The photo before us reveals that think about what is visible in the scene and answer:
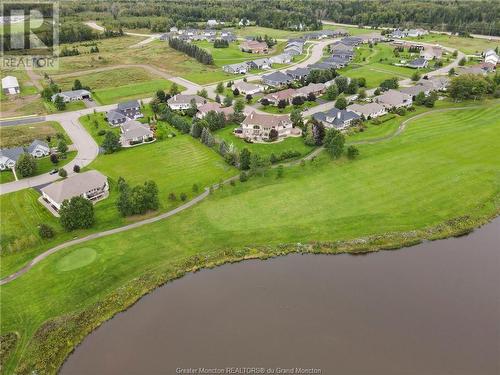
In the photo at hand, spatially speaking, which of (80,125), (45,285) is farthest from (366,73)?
(45,285)

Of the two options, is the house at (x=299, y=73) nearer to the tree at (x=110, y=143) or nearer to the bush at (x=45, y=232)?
the tree at (x=110, y=143)

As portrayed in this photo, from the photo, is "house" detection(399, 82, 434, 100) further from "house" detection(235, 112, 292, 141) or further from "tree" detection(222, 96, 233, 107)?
"tree" detection(222, 96, 233, 107)

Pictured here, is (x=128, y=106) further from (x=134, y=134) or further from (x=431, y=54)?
(x=431, y=54)

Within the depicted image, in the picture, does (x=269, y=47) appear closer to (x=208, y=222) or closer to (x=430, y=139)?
(x=430, y=139)

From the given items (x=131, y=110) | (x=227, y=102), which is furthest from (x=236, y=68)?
(x=131, y=110)

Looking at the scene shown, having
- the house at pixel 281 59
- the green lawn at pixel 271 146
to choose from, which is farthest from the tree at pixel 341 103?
the house at pixel 281 59
